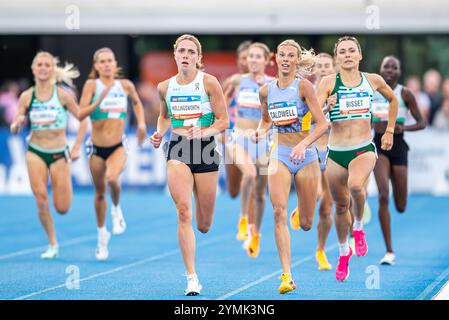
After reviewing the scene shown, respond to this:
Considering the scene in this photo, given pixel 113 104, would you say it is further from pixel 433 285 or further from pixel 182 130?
A: pixel 433 285

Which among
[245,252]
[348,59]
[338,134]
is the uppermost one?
[348,59]

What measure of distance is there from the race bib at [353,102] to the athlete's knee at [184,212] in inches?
81.6

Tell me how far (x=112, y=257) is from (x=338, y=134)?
3969 millimetres

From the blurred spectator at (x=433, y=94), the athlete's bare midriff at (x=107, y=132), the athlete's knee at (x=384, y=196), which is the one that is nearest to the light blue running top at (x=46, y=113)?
the athlete's bare midriff at (x=107, y=132)

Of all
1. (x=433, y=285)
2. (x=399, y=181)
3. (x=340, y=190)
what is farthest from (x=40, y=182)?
(x=433, y=285)

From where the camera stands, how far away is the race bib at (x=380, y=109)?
13383mm

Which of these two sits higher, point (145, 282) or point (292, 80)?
point (292, 80)

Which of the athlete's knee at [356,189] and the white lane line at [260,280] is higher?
the athlete's knee at [356,189]

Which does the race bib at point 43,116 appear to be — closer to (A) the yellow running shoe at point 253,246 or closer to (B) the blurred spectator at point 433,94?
(A) the yellow running shoe at point 253,246

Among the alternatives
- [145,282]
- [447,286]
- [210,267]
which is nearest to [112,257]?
[210,267]

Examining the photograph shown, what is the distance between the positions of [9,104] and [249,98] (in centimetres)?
1279

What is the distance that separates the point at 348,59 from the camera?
11.2 m
